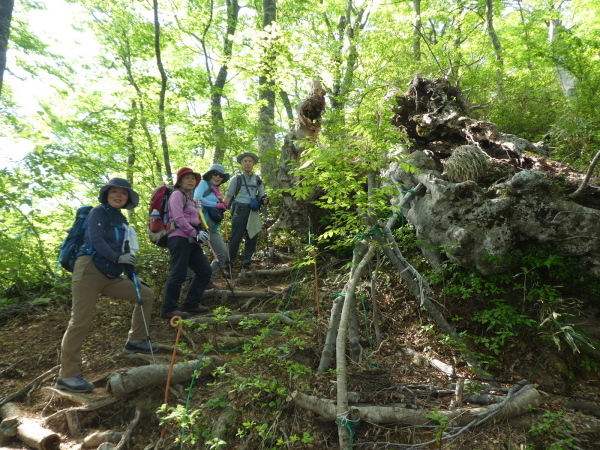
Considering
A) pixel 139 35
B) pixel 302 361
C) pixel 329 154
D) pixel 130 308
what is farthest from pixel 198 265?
pixel 139 35

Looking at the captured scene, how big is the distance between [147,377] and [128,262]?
1.48 metres

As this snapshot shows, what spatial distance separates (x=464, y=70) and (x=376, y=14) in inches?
363

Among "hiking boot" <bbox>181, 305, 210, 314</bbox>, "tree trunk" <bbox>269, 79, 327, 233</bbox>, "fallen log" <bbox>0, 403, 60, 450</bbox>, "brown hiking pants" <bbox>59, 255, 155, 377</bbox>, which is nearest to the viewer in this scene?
"fallen log" <bbox>0, 403, 60, 450</bbox>

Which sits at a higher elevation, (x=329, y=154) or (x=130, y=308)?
(x=329, y=154)

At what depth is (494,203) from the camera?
4762mm

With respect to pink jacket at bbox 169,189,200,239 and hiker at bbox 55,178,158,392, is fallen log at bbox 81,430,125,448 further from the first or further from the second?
pink jacket at bbox 169,189,200,239

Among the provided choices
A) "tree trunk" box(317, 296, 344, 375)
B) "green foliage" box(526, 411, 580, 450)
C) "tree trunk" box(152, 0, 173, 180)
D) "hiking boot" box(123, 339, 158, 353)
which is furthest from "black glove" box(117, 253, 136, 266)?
"tree trunk" box(152, 0, 173, 180)

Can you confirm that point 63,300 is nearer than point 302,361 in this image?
No

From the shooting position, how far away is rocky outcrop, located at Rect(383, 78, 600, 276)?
4.46m

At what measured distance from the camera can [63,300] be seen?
6.94m

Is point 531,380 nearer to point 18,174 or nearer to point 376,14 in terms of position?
point 18,174

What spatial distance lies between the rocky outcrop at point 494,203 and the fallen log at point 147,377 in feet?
12.1

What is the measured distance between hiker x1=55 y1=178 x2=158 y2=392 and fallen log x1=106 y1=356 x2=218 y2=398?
1.23ft

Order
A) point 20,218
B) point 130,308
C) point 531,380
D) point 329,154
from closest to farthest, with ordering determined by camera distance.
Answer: point 329,154 < point 531,380 < point 130,308 < point 20,218
